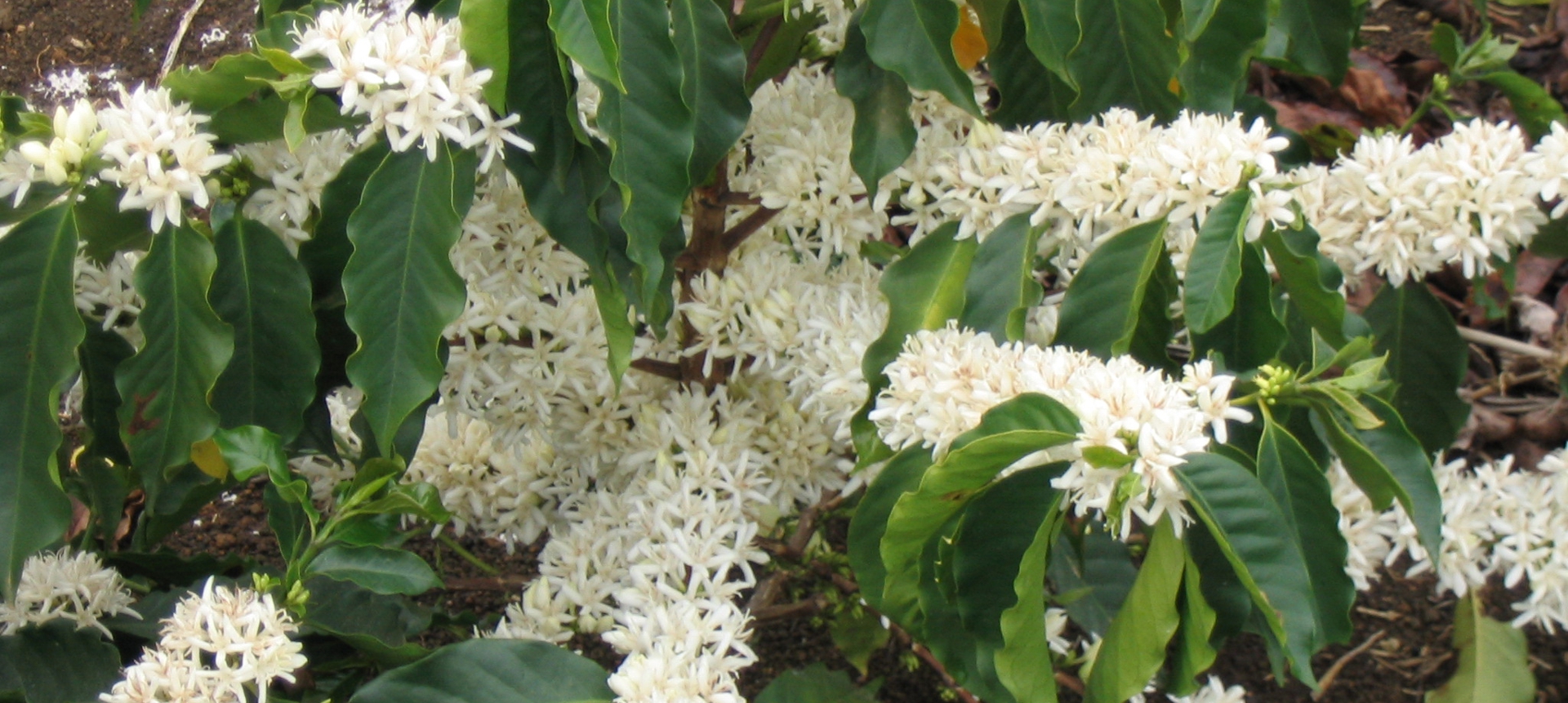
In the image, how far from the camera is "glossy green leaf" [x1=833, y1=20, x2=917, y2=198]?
1125 mm

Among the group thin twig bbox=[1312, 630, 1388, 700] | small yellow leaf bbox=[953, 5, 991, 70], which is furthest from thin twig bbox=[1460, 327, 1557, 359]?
small yellow leaf bbox=[953, 5, 991, 70]

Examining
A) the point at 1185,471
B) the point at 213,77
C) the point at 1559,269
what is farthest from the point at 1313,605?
the point at 1559,269

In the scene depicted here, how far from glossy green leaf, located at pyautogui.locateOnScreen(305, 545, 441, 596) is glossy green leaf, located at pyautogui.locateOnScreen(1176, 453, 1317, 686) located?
63cm

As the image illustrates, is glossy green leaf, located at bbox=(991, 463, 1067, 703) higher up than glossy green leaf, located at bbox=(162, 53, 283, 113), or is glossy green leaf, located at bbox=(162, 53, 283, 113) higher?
glossy green leaf, located at bbox=(162, 53, 283, 113)

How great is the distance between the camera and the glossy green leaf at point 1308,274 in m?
0.99

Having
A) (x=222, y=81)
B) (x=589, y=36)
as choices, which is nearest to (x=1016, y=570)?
(x=589, y=36)

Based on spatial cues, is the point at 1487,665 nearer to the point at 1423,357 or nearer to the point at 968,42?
the point at 1423,357

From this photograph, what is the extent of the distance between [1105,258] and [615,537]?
0.66 meters

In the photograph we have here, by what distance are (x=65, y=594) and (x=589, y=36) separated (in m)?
0.78

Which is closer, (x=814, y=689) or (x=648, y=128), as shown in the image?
(x=648, y=128)

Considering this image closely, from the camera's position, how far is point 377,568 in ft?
3.46

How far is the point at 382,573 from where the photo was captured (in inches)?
41.3

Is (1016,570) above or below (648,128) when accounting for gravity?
below

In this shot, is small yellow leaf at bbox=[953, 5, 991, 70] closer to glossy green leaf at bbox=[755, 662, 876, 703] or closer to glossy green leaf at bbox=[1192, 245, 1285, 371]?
glossy green leaf at bbox=[1192, 245, 1285, 371]
